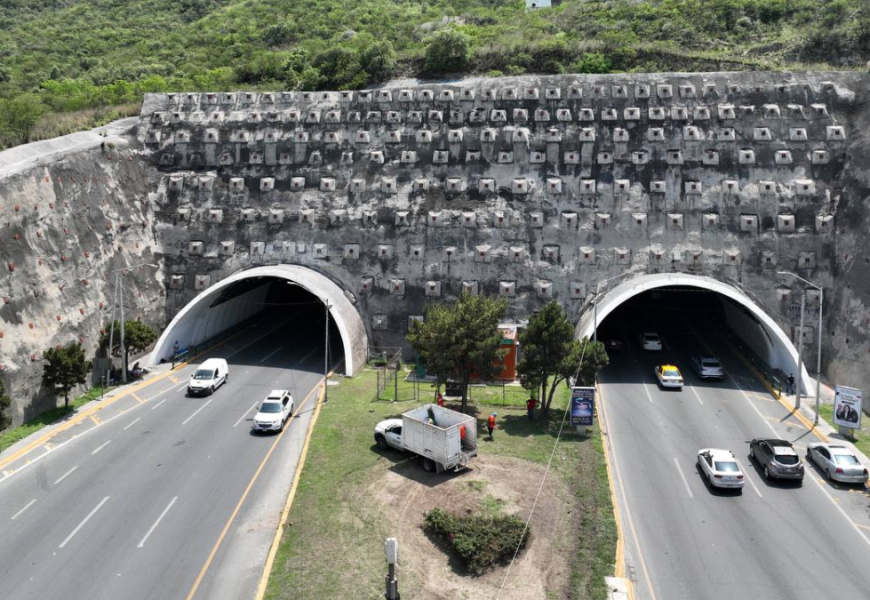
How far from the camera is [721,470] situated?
27.6 meters

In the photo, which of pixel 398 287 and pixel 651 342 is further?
pixel 651 342

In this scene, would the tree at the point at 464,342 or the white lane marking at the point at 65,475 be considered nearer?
the white lane marking at the point at 65,475

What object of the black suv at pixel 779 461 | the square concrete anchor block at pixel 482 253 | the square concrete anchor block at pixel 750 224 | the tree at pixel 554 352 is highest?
the square concrete anchor block at pixel 750 224

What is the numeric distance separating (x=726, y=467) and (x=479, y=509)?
35.8ft

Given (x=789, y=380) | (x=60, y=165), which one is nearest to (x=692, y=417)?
(x=789, y=380)

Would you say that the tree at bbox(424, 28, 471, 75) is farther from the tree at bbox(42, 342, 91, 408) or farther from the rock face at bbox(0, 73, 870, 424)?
the tree at bbox(42, 342, 91, 408)

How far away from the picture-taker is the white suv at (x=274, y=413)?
3269cm

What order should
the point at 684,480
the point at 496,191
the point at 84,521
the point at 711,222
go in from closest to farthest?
the point at 84,521, the point at 684,480, the point at 711,222, the point at 496,191

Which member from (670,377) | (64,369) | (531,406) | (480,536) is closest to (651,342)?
(670,377)

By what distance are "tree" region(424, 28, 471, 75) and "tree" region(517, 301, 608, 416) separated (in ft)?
98.7

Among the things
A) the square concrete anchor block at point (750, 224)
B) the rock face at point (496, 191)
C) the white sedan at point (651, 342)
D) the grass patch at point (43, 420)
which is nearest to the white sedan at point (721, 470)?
the rock face at point (496, 191)

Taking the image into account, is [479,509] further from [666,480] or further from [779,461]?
[779,461]

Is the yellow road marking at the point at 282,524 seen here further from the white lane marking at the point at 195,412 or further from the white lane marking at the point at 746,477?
the white lane marking at the point at 746,477

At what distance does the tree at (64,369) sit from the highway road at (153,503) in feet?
9.10
